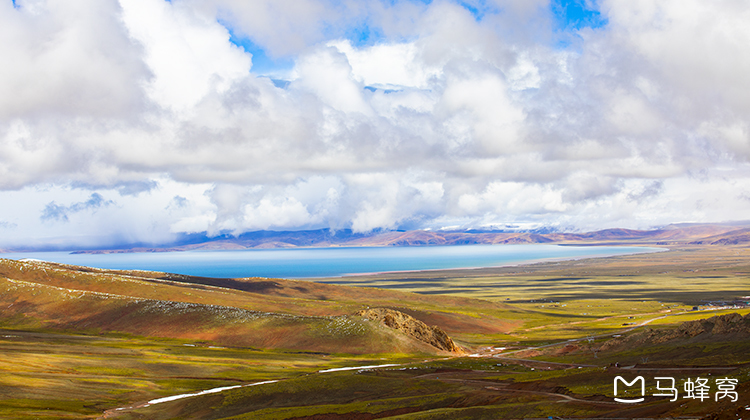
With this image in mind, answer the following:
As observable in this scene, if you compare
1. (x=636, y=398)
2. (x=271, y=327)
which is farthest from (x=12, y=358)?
(x=636, y=398)

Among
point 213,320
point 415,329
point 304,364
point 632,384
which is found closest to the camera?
point 632,384

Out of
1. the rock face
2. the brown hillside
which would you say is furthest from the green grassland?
the rock face

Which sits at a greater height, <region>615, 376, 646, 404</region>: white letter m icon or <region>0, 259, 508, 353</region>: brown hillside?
<region>615, 376, 646, 404</region>: white letter m icon

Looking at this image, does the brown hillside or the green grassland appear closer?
the green grassland

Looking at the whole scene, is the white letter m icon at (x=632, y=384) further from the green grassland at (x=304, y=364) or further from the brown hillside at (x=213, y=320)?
the brown hillside at (x=213, y=320)

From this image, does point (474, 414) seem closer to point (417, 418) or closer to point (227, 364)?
point (417, 418)

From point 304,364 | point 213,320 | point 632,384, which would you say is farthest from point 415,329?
point 632,384

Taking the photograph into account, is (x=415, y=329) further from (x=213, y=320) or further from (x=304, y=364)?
(x=213, y=320)

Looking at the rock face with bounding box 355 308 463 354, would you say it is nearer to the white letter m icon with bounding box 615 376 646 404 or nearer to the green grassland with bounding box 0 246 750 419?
the green grassland with bounding box 0 246 750 419
